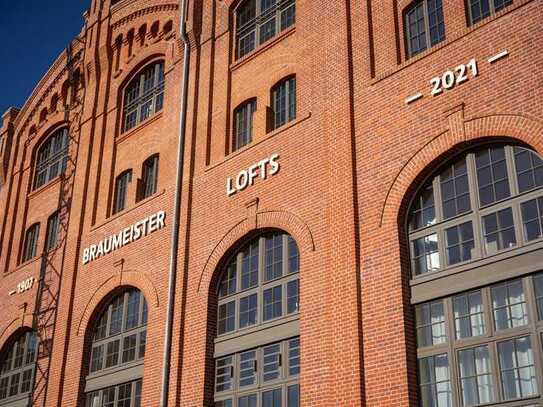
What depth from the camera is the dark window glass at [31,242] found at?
→ 29.0 m

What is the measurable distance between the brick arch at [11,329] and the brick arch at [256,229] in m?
9.34

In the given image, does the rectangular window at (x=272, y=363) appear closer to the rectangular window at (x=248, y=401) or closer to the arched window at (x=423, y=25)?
the rectangular window at (x=248, y=401)

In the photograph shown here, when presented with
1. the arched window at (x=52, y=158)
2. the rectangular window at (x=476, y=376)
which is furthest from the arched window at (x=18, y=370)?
the rectangular window at (x=476, y=376)

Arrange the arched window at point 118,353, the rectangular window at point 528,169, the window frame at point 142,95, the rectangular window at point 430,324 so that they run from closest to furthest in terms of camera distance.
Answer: the rectangular window at point 528,169, the rectangular window at point 430,324, the arched window at point 118,353, the window frame at point 142,95

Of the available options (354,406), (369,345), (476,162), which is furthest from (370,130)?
(354,406)

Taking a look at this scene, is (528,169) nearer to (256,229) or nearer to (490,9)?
(490,9)

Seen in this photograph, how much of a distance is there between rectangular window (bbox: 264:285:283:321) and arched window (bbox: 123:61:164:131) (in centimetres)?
902

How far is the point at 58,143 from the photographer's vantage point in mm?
30375

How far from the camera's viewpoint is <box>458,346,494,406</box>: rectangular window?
1384 cm

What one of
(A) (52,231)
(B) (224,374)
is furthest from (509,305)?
(A) (52,231)

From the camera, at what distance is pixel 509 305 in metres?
14.1

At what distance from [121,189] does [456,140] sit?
12.9m

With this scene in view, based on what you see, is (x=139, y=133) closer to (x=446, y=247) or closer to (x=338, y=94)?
(x=338, y=94)

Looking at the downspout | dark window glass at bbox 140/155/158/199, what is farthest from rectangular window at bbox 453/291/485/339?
dark window glass at bbox 140/155/158/199
